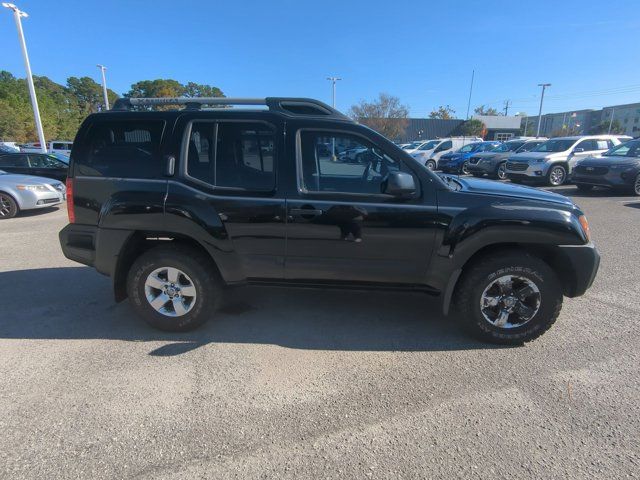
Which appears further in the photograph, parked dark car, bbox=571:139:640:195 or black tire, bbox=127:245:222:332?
parked dark car, bbox=571:139:640:195

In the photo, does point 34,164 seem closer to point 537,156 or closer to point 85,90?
point 537,156

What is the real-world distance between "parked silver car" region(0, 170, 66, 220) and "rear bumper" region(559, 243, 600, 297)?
10749 mm

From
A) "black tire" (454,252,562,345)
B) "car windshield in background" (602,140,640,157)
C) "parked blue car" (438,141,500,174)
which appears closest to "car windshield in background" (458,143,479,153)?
"parked blue car" (438,141,500,174)

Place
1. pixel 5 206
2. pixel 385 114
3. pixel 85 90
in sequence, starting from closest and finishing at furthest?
pixel 5 206, pixel 385 114, pixel 85 90

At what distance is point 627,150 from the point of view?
12.1 metres

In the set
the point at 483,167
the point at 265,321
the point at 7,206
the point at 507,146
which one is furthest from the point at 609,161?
the point at 7,206

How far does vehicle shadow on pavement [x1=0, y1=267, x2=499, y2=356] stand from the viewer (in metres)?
3.44

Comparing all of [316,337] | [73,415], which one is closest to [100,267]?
[73,415]

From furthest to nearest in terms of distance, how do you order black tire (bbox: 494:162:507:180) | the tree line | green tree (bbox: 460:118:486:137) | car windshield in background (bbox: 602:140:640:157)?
green tree (bbox: 460:118:486:137)
the tree line
black tire (bbox: 494:162:507:180)
car windshield in background (bbox: 602:140:640:157)

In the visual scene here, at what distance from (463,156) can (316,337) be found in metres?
18.8

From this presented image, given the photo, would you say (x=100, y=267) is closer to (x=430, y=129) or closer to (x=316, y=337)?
(x=316, y=337)

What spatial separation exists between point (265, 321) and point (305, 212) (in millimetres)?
1280

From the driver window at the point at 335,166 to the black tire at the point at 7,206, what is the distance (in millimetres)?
9031

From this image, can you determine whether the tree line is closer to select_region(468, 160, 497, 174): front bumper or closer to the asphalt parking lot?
select_region(468, 160, 497, 174): front bumper
